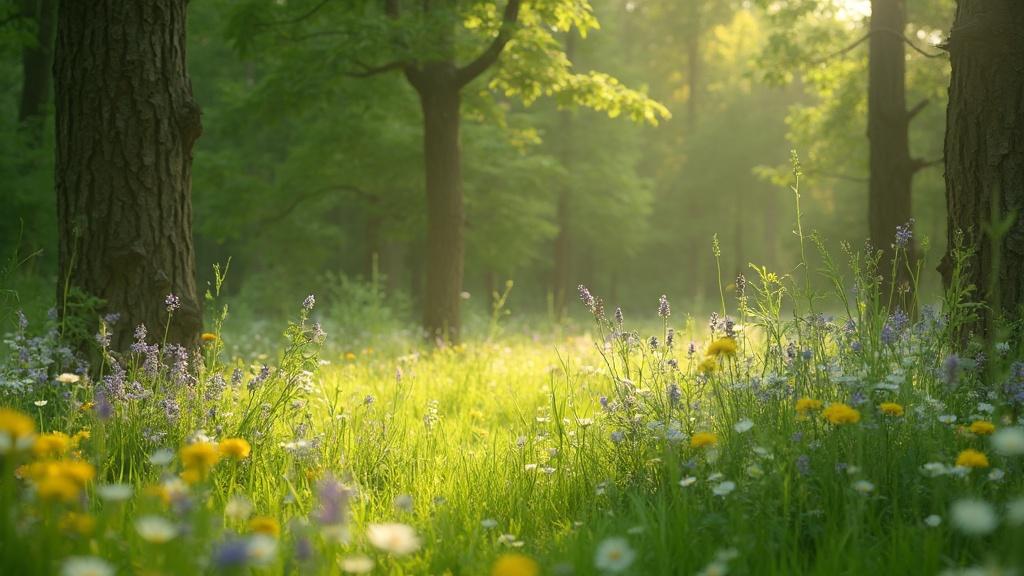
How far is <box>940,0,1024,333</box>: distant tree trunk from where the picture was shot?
388cm

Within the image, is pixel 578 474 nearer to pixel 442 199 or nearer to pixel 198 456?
pixel 198 456

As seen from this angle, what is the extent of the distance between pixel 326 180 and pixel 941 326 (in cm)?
1344

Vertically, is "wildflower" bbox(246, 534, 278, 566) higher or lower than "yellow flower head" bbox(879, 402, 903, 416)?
lower

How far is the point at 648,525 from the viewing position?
2531 mm

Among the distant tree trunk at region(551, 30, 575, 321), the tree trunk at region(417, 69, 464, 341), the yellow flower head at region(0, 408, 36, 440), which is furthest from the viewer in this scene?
the distant tree trunk at region(551, 30, 575, 321)

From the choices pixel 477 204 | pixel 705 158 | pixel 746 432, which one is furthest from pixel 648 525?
pixel 705 158

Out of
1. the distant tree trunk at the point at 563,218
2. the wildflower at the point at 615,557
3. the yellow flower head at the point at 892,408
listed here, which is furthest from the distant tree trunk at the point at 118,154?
the distant tree trunk at the point at 563,218

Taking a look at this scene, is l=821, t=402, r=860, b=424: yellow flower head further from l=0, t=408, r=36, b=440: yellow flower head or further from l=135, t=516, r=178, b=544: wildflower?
l=0, t=408, r=36, b=440: yellow flower head

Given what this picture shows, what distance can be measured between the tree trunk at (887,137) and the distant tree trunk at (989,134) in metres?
4.77

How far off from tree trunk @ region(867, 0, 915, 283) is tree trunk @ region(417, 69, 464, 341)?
16.3 feet

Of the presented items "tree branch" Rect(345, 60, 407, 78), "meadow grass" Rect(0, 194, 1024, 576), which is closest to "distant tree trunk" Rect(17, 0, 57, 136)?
"tree branch" Rect(345, 60, 407, 78)

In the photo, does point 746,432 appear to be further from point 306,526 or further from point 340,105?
point 340,105

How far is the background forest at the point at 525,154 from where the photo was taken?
1012 cm

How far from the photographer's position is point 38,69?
12203 mm
